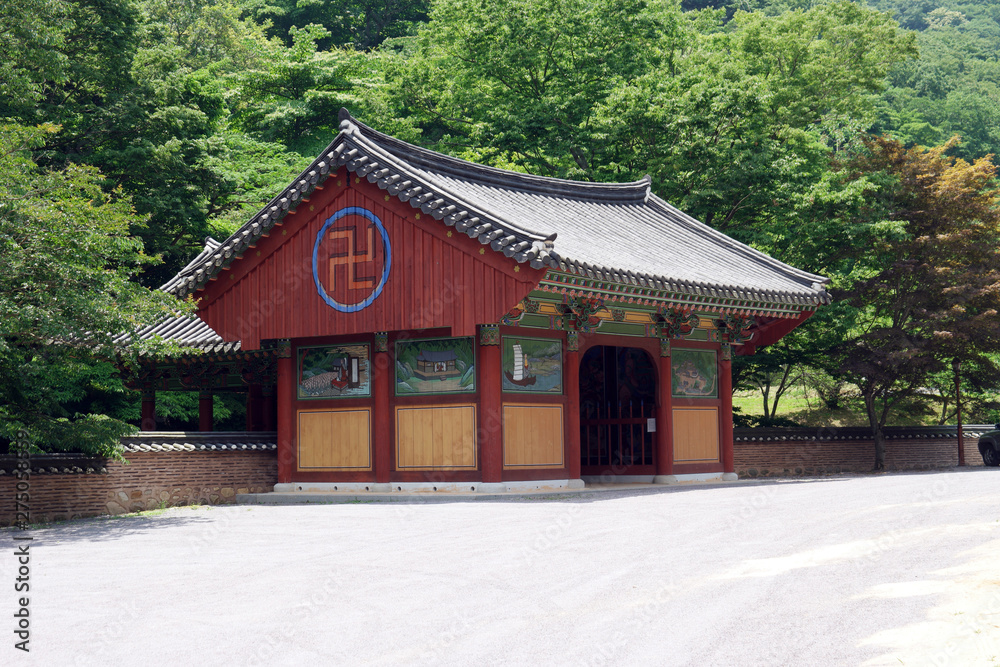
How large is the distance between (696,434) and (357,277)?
28.9ft

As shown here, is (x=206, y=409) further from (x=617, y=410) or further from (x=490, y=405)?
(x=617, y=410)

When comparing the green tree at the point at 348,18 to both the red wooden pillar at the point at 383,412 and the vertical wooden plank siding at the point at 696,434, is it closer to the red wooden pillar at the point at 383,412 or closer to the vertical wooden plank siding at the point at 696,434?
the vertical wooden plank siding at the point at 696,434

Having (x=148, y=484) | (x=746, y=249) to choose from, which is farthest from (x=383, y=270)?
(x=746, y=249)

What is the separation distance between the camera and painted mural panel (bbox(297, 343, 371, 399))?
21.6 metres

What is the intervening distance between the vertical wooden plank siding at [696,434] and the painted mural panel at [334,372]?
7202 millimetres

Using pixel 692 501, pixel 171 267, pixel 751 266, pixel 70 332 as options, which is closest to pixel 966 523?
pixel 692 501

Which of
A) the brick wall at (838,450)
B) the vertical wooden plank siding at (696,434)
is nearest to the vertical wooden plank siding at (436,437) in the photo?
the vertical wooden plank siding at (696,434)

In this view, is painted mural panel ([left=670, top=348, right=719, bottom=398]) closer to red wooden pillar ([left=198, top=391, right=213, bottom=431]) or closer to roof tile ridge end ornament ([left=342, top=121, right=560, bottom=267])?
roof tile ridge end ornament ([left=342, top=121, right=560, bottom=267])

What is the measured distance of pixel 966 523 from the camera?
1247cm

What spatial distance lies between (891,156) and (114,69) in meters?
23.4

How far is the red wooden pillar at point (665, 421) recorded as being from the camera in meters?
23.4

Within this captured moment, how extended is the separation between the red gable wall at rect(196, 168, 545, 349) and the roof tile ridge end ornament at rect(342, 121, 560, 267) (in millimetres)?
530

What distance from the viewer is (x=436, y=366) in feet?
68.1

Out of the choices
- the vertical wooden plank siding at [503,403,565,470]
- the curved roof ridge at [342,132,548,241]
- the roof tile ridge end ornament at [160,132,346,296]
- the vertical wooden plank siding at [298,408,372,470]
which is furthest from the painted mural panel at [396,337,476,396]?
the roof tile ridge end ornament at [160,132,346,296]
